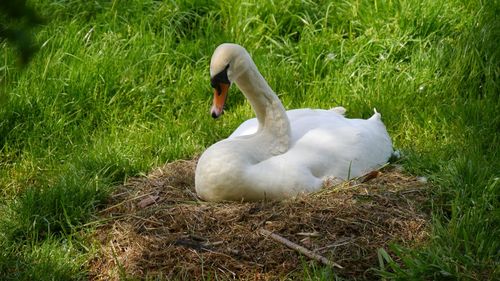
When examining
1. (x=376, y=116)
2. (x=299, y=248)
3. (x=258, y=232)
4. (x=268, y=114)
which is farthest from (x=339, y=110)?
(x=299, y=248)

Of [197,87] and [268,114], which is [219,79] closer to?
[268,114]

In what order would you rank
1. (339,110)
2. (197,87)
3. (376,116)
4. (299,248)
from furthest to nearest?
(197,87), (339,110), (376,116), (299,248)

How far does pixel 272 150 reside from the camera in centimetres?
583

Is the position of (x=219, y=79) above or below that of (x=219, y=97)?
above

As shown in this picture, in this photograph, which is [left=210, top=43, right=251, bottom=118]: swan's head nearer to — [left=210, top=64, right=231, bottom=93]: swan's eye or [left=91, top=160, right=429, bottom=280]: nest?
[left=210, top=64, right=231, bottom=93]: swan's eye

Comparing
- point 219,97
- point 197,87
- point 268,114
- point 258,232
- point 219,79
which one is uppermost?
point 219,79

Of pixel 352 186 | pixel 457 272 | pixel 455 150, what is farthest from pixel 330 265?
pixel 455 150

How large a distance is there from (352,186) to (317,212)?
1.34 feet

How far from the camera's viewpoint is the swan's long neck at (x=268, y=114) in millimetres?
5816

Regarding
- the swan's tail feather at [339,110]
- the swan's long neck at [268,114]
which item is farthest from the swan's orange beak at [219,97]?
the swan's tail feather at [339,110]

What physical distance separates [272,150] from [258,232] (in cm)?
81

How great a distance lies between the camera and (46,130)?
6910 millimetres

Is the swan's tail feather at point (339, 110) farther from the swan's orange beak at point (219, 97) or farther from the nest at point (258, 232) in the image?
the swan's orange beak at point (219, 97)

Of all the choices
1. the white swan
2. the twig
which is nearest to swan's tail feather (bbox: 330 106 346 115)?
the white swan
